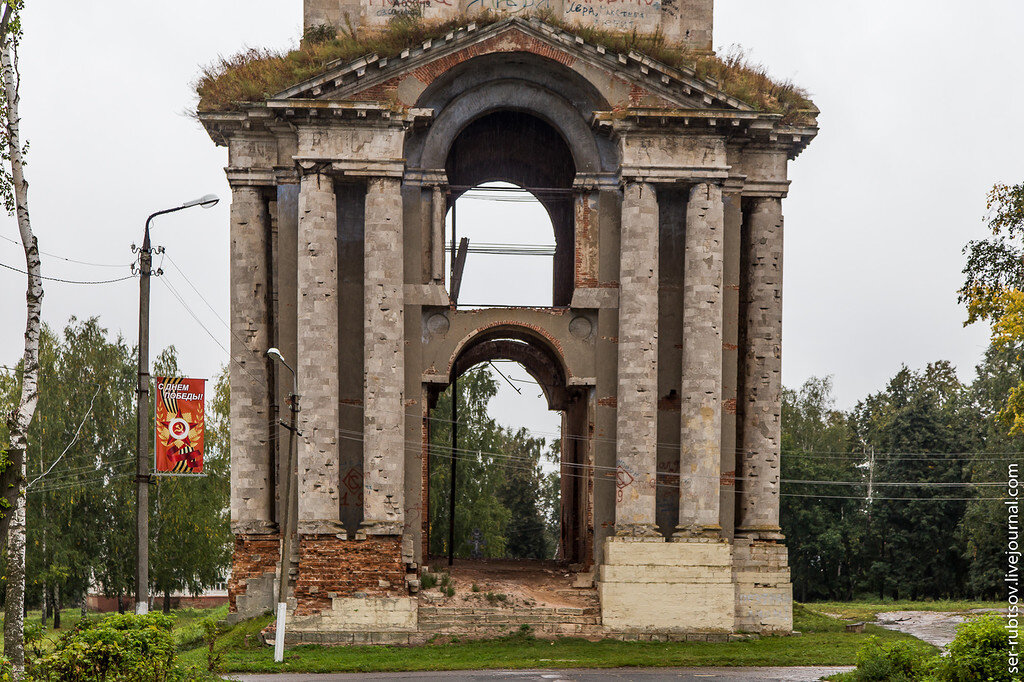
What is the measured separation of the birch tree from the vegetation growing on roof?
11.0 meters

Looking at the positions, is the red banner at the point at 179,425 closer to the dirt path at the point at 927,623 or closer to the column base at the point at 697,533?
the column base at the point at 697,533

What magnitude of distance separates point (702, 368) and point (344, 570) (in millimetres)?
9853

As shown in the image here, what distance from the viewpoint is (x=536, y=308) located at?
3212 cm

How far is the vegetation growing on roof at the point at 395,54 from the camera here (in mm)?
31188

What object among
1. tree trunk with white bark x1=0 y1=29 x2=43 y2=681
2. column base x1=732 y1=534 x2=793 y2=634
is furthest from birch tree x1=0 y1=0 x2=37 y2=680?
column base x1=732 y1=534 x2=793 y2=634

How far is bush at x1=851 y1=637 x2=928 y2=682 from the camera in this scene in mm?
20562

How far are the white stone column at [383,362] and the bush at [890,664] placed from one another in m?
12.4

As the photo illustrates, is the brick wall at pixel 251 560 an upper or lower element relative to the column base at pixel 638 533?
lower

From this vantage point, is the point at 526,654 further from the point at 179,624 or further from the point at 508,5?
the point at 179,624

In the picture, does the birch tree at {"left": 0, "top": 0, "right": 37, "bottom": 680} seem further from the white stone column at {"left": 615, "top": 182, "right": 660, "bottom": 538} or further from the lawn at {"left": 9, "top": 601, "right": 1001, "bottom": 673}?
the white stone column at {"left": 615, "top": 182, "right": 660, "bottom": 538}

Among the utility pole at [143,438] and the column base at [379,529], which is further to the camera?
the column base at [379,529]

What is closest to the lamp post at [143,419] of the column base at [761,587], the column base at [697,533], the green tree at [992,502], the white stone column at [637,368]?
the white stone column at [637,368]

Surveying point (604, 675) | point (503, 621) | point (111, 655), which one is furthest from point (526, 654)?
point (111, 655)

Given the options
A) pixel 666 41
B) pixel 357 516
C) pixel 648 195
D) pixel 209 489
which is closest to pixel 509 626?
pixel 357 516
